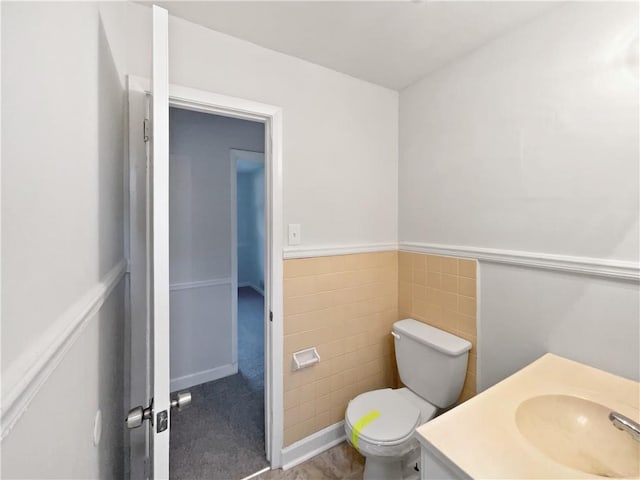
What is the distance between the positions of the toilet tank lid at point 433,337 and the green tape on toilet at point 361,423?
48 cm

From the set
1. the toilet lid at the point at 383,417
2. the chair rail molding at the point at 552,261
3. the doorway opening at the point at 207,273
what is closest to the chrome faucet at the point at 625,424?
the chair rail molding at the point at 552,261

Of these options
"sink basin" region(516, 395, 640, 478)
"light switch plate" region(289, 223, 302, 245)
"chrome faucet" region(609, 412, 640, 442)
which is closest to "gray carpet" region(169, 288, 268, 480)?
"light switch plate" region(289, 223, 302, 245)

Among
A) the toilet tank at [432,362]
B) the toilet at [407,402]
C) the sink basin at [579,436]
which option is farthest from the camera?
the toilet tank at [432,362]

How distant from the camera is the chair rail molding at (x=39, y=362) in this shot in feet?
1.14

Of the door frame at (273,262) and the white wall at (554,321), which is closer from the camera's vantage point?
the white wall at (554,321)

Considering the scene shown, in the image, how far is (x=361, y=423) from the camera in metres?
1.43

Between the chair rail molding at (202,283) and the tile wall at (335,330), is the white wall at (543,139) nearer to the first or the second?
the tile wall at (335,330)

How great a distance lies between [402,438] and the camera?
4.36ft

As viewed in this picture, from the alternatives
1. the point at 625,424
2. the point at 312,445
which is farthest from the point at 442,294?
the point at 312,445

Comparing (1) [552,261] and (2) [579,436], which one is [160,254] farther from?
(1) [552,261]

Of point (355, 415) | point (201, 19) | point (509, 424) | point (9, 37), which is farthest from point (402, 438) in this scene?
point (201, 19)

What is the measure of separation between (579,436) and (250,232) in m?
5.52

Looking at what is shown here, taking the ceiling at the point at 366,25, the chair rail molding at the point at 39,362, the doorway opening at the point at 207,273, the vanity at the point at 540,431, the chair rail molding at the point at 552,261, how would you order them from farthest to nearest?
the doorway opening at the point at 207,273 < the ceiling at the point at 366,25 < the chair rail molding at the point at 552,261 < the vanity at the point at 540,431 < the chair rail molding at the point at 39,362

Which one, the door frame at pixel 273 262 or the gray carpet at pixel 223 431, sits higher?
the door frame at pixel 273 262
